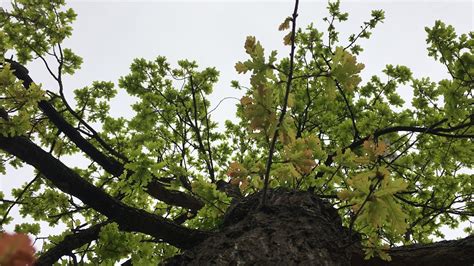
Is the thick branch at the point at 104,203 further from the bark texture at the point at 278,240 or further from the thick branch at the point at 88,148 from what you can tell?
the thick branch at the point at 88,148

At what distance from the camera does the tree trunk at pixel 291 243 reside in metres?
1.77

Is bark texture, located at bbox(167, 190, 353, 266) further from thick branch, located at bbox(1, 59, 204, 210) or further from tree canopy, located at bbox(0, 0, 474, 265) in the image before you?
thick branch, located at bbox(1, 59, 204, 210)

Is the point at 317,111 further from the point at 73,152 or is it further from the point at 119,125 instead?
the point at 73,152

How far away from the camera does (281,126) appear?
1.80 metres

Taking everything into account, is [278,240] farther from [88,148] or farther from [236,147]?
[236,147]

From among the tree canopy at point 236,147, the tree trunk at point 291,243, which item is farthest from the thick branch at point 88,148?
the tree trunk at point 291,243

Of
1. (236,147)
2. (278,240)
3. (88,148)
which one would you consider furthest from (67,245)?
(236,147)

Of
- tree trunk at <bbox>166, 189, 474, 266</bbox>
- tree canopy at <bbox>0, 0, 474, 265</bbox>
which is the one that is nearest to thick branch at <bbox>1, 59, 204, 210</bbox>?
tree canopy at <bbox>0, 0, 474, 265</bbox>

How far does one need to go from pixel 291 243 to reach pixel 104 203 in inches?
48.0

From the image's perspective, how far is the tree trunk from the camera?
177 cm

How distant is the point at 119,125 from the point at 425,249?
486 cm

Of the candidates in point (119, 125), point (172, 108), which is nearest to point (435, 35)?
point (172, 108)

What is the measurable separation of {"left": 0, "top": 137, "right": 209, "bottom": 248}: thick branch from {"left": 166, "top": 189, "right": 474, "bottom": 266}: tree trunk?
1.09ft

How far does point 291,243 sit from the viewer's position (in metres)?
1.90
